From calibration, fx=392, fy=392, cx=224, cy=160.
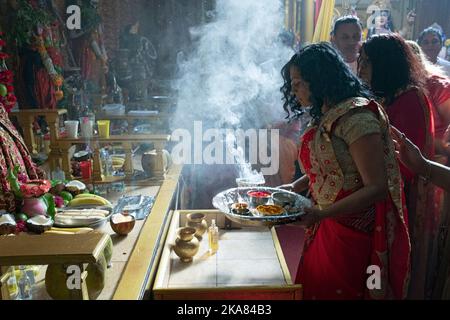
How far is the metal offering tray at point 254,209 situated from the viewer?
6.19 ft

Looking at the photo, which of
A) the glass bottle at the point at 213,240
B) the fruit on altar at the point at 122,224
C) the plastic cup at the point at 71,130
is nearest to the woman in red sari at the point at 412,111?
the glass bottle at the point at 213,240

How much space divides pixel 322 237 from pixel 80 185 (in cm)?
191

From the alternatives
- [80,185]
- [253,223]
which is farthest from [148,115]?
[253,223]

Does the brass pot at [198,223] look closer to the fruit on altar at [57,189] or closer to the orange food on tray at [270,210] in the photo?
the orange food on tray at [270,210]

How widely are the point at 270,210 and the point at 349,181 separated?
0.56 meters

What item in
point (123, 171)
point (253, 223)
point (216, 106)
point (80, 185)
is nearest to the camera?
point (253, 223)

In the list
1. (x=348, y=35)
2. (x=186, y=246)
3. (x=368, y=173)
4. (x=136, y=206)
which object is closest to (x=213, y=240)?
(x=186, y=246)

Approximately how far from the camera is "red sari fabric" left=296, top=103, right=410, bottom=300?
1666 mm

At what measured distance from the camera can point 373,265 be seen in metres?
1.68

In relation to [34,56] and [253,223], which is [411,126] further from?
[34,56]

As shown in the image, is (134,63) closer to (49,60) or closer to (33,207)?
(49,60)

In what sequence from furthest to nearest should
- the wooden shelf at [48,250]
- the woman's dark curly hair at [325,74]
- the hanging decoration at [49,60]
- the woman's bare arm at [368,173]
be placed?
the hanging decoration at [49,60]
the woman's dark curly hair at [325,74]
the woman's bare arm at [368,173]
the wooden shelf at [48,250]

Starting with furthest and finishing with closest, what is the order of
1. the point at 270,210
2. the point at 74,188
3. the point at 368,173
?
the point at 74,188 → the point at 270,210 → the point at 368,173

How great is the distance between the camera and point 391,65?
7.11 ft
